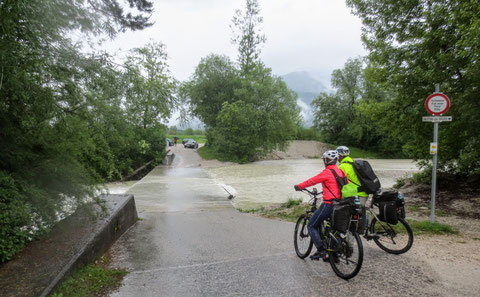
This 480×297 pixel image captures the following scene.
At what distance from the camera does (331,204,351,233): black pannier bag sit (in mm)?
3979

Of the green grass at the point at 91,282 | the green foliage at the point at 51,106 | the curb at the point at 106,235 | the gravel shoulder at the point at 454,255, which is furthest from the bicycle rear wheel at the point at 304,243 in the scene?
the green foliage at the point at 51,106

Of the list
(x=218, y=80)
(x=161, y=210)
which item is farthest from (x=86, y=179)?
(x=218, y=80)

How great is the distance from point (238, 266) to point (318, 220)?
4.10 ft

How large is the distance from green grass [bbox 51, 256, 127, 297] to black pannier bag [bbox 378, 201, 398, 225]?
3.73 meters

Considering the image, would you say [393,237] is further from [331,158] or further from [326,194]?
[331,158]

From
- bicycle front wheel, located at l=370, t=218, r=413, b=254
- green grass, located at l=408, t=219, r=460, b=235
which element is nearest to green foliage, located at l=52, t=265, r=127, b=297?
bicycle front wheel, located at l=370, t=218, r=413, b=254

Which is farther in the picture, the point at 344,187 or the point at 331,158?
the point at 331,158

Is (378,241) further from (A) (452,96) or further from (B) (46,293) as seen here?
(A) (452,96)

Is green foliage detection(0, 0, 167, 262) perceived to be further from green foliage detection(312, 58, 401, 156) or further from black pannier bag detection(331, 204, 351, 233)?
green foliage detection(312, 58, 401, 156)

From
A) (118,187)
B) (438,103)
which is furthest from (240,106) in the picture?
(438,103)

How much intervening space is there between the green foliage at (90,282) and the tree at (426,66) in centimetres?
798

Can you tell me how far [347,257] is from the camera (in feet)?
12.9

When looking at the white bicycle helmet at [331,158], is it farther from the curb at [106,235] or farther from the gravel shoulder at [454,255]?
the curb at [106,235]

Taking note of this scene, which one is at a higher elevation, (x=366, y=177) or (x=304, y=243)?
(x=366, y=177)
